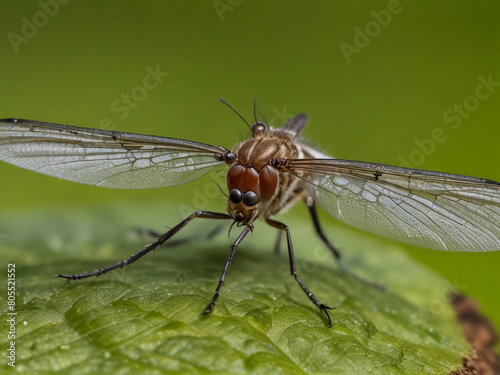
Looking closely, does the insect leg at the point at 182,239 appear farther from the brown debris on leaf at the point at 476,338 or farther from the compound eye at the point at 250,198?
the brown debris on leaf at the point at 476,338

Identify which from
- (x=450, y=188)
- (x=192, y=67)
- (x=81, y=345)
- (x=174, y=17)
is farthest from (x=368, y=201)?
(x=174, y=17)

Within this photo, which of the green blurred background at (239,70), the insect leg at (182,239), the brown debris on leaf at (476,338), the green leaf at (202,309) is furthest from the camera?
the green blurred background at (239,70)

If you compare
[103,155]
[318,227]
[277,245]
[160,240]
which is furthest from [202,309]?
[277,245]

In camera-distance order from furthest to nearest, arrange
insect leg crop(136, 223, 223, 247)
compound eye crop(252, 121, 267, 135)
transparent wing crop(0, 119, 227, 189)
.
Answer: insect leg crop(136, 223, 223, 247)
compound eye crop(252, 121, 267, 135)
transparent wing crop(0, 119, 227, 189)

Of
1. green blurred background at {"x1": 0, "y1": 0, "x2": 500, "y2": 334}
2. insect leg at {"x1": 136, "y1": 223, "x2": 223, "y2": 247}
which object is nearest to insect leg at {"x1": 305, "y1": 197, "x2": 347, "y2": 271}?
insect leg at {"x1": 136, "y1": 223, "x2": 223, "y2": 247}

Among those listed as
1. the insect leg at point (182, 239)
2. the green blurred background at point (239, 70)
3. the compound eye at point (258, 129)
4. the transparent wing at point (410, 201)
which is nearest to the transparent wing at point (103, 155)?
the compound eye at point (258, 129)

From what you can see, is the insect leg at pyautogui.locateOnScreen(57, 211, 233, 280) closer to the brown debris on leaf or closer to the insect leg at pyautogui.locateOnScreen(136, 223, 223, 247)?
the insect leg at pyautogui.locateOnScreen(136, 223, 223, 247)

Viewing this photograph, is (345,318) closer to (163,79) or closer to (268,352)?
(268,352)

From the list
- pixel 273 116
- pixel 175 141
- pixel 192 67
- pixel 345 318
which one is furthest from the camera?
pixel 192 67
